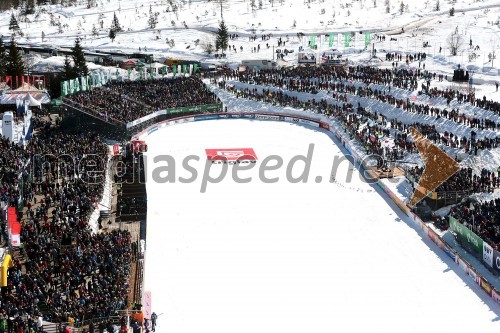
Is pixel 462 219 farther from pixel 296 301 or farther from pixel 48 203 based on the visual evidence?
pixel 48 203

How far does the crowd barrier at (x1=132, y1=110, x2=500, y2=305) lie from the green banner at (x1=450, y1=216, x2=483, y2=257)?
0.94m

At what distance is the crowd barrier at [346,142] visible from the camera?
27.8 m

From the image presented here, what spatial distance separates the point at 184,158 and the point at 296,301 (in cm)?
2224

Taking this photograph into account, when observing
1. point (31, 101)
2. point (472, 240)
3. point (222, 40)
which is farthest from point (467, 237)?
point (222, 40)

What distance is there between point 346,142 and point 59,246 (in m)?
27.0

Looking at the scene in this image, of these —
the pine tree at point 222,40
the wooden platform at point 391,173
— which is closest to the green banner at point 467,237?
the wooden platform at point 391,173

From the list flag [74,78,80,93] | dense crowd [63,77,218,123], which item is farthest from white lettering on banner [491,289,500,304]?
flag [74,78,80,93]

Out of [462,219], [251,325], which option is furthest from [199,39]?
[251,325]

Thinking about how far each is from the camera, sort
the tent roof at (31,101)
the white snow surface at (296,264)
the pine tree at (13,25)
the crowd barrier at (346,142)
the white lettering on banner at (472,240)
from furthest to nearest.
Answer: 1. the pine tree at (13,25)
2. the tent roof at (31,101)
3. the white lettering on banner at (472,240)
4. the crowd barrier at (346,142)
5. the white snow surface at (296,264)

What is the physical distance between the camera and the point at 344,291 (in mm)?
27172

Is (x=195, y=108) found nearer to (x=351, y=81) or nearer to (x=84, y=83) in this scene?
(x=84, y=83)

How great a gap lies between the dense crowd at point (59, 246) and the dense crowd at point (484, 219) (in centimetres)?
1532

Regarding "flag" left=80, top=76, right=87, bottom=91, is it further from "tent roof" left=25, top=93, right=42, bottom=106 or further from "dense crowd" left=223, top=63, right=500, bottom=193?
"dense crowd" left=223, top=63, right=500, bottom=193

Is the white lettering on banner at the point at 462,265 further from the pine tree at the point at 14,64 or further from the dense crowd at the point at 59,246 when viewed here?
the pine tree at the point at 14,64
